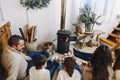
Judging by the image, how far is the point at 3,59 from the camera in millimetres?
1771

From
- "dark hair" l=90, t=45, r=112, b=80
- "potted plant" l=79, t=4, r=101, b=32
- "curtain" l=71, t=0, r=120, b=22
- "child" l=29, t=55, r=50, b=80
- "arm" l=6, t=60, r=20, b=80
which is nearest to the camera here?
"dark hair" l=90, t=45, r=112, b=80

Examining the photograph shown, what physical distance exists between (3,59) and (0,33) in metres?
0.64

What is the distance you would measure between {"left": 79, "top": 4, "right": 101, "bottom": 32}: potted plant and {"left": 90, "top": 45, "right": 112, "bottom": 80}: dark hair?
72.7 inches

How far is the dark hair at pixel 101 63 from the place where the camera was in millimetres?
1474

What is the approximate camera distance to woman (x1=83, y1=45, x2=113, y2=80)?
1.48 metres

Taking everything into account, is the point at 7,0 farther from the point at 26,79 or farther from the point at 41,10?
the point at 26,79

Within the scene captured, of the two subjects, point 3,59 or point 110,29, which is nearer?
point 3,59

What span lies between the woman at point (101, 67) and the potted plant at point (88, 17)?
1847 mm

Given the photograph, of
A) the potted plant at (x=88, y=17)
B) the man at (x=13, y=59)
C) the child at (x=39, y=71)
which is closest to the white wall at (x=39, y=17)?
the potted plant at (x=88, y=17)

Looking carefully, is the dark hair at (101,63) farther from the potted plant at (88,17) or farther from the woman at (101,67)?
the potted plant at (88,17)

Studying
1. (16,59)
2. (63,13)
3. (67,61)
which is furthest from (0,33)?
(63,13)

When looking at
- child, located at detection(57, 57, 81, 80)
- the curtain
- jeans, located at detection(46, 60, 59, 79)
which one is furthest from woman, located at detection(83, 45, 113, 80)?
the curtain

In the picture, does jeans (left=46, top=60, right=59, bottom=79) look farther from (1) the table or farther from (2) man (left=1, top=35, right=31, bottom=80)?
(1) the table

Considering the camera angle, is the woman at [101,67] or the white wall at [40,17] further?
the white wall at [40,17]
